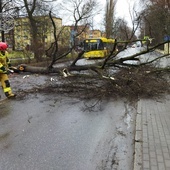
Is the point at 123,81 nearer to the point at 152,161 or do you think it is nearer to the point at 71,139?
the point at 71,139

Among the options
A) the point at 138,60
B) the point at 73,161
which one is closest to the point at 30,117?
the point at 73,161

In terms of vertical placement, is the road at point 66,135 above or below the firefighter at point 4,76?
below

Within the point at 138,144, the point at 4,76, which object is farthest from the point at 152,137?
the point at 4,76

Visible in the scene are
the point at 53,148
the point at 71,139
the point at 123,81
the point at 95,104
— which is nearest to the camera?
the point at 53,148

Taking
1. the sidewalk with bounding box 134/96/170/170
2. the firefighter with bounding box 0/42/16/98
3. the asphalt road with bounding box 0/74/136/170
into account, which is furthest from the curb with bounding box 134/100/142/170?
the firefighter with bounding box 0/42/16/98

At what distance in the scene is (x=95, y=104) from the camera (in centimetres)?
839

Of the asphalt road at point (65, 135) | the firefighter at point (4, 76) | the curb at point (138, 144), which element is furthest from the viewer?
the firefighter at point (4, 76)

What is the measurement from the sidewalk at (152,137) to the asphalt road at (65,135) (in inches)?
6.6

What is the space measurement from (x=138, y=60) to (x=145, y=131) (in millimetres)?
7466

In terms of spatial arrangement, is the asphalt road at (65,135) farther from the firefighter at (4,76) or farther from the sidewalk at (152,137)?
the firefighter at (4,76)

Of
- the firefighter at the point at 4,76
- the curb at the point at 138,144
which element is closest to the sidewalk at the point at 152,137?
the curb at the point at 138,144

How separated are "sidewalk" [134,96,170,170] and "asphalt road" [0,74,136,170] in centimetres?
17

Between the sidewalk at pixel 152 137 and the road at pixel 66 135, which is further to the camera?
the road at pixel 66 135

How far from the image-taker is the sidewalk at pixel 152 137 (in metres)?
4.11
